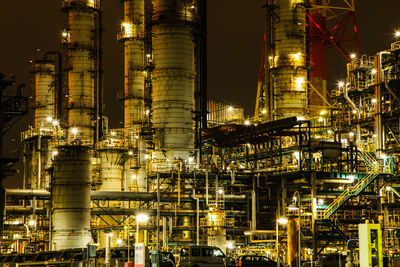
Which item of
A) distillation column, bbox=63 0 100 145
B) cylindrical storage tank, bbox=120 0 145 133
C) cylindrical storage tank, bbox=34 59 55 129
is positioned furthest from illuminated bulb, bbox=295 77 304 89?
cylindrical storage tank, bbox=34 59 55 129

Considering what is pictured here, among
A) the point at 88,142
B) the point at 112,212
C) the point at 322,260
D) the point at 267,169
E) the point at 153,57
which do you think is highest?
the point at 153,57

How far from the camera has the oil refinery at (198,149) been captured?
4872cm

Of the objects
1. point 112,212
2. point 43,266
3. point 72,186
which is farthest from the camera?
point 112,212

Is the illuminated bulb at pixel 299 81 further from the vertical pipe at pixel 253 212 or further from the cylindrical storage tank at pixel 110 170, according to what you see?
the cylindrical storage tank at pixel 110 170

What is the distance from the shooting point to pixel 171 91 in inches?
2349

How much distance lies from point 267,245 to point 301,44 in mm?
24093

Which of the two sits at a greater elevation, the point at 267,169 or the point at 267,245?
the point at 267,169

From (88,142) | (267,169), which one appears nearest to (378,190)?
(267,169)

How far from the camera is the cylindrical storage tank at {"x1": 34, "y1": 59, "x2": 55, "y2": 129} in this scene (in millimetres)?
78562

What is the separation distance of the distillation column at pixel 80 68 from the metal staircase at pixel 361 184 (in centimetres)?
3208

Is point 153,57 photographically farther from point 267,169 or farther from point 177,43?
point 267,169

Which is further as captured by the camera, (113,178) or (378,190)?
(113,178)

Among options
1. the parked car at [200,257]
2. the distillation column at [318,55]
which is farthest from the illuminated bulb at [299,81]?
the parked car at [200,257]

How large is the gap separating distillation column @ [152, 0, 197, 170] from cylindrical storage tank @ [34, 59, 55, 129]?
23.2 m
